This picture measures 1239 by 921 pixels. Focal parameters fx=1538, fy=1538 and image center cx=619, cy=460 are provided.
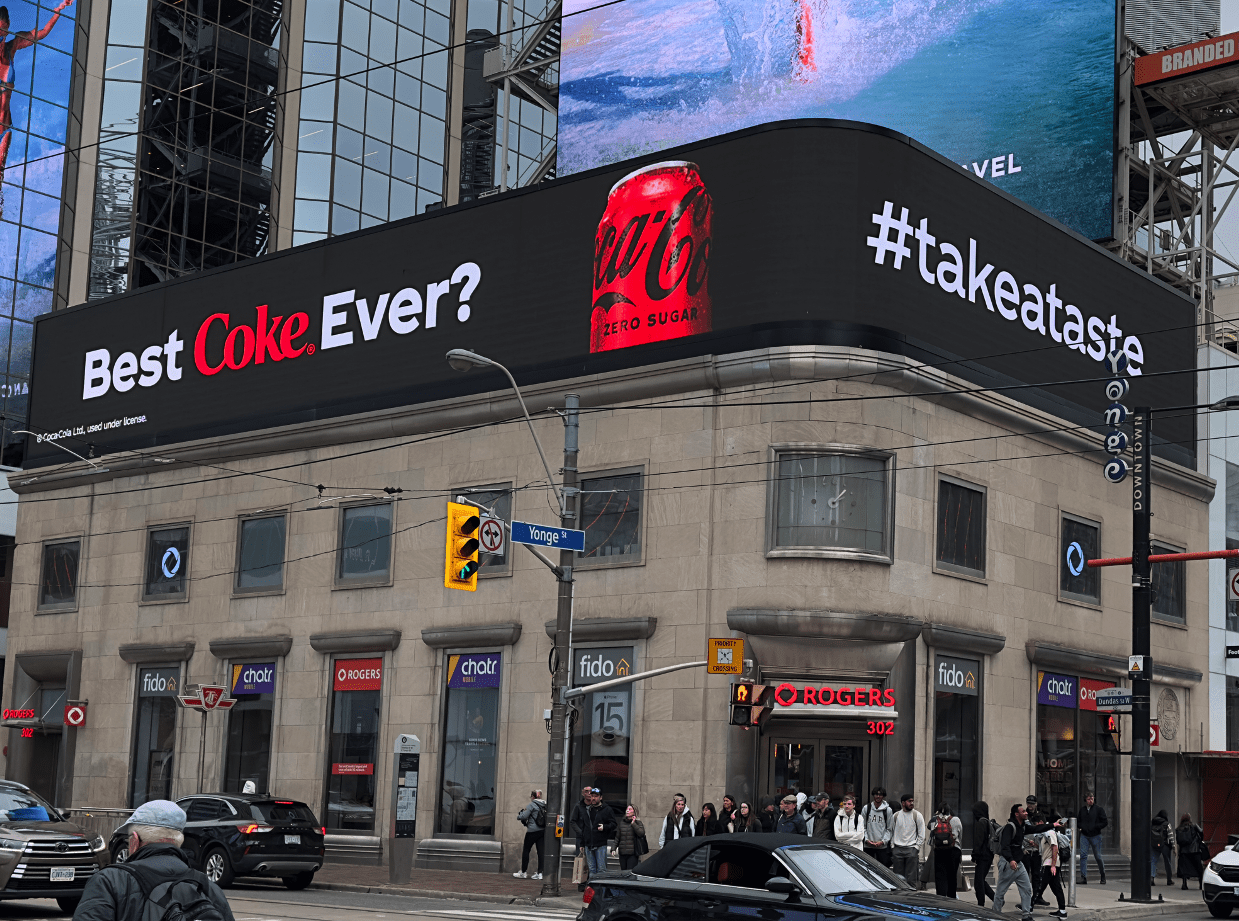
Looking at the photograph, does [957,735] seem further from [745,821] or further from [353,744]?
[353,744]

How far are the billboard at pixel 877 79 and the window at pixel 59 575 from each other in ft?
73.7

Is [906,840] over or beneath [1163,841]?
over

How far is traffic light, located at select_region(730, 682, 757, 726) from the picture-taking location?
26.7 metres

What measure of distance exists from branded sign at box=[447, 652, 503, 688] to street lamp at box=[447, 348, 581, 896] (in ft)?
22.0

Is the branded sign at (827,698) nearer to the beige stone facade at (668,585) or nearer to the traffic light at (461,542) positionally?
the beige stone facade at (668,585)

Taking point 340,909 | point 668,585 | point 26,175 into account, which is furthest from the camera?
point 26,175

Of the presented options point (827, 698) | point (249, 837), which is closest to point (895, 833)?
point (827, 698)

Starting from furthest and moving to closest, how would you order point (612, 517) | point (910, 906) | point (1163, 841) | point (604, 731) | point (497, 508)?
point (497, 508) → point (1163, 841) → point (612, 517) → point (604, 731) → point (910, 906)

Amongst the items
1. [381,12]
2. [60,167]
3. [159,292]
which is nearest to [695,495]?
[159,292]

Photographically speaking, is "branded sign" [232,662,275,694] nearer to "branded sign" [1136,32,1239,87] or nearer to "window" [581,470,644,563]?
"window" [581,470,644,563]

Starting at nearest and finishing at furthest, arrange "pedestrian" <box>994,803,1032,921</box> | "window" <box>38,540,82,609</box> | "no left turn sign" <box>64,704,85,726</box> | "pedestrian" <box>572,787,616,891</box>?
"pedestrian" <box>994,803,1032,921</box>, "pedestrian" <box>572,787,616,891</box>, "no left turn sign" <box>64,704,85,726</box>, "window" <box>38,540,82,609</box>

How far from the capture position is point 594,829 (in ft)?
86.1

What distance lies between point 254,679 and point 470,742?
7.00m

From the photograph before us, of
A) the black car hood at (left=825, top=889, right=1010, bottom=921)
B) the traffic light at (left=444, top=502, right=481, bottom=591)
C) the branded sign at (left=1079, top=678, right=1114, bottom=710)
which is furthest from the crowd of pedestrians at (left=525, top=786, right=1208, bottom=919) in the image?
the black car hood at (left=825, top=889, right=1010, bottom=921)
